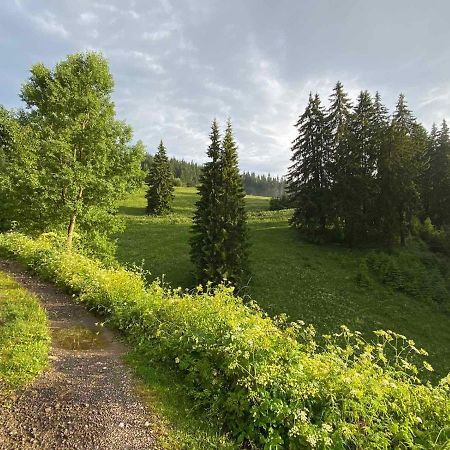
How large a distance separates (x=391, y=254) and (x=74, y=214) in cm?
3133

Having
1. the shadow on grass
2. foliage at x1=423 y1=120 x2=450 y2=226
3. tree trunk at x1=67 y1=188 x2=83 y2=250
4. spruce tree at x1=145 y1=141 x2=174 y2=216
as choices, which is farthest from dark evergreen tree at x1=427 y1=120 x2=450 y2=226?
tree trunk at x1=67 y1=188 x2=83 y2=250

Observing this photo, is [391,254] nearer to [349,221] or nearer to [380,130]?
[349,221]

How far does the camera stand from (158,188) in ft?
181

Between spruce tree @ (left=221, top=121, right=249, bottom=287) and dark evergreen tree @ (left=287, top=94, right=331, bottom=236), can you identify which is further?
dark evergreen tree @ (left=287, top=94, right=331, bottom=236)

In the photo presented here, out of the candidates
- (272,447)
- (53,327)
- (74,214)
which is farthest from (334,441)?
(74,214)

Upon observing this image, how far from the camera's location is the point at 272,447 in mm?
4582

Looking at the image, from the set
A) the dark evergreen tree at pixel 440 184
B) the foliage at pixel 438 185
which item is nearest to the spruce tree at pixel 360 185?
the foliage at pixel 438 185

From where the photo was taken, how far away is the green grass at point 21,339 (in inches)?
232

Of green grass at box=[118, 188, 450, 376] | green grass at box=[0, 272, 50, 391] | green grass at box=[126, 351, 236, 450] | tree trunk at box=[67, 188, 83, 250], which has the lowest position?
green grass at box=[118, 188, 450, 376]

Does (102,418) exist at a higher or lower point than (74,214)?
lower

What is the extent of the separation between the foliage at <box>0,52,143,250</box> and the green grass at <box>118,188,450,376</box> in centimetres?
268

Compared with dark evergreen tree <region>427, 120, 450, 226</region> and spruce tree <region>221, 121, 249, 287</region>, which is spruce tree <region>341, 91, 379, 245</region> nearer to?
dark evergreen tree <region>427, 120, 450, 226</region>

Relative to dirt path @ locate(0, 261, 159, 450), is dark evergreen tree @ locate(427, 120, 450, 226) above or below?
→ above

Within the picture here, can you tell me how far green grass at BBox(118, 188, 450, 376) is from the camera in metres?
24.8
